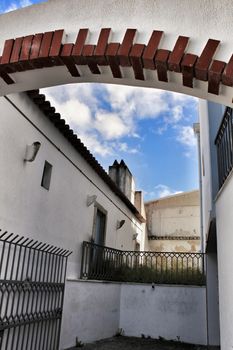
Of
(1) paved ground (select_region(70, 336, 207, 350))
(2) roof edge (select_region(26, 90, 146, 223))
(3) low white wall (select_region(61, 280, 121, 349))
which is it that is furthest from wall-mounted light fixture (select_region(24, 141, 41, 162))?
(1) paved ground (select_region(70, 336, 207, 350))

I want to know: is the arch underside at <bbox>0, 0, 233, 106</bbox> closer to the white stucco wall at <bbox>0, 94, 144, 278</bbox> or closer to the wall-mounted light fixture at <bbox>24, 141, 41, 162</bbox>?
the white stucco wall at <bbox>0, 94, 144, 278</bbox>

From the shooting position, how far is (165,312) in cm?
979

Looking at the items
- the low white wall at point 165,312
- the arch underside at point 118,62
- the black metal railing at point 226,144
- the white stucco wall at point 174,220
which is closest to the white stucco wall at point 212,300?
the low white wall at point 165,312

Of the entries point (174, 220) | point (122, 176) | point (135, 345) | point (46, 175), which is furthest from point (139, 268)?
point (174, 220)

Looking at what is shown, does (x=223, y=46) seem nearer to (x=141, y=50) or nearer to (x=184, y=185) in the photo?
(x=141, y=50)

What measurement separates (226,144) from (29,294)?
3.87m

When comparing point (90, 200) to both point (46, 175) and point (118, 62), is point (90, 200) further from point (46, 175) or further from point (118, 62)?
point (118, 62)

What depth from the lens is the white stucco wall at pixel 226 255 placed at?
396cm

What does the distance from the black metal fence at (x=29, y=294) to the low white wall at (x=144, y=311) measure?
1518 mm

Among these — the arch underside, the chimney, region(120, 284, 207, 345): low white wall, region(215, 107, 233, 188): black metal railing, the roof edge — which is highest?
the chimney

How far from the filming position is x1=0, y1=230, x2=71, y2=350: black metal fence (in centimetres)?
529

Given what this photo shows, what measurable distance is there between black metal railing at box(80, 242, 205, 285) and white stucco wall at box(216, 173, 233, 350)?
494 centimetres

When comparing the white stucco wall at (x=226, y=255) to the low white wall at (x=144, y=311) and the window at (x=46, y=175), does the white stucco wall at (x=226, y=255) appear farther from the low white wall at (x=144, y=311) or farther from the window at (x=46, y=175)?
the low white wall at (x=144, y=311)

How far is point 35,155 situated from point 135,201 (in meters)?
10.9
